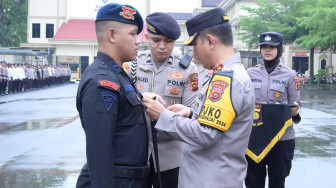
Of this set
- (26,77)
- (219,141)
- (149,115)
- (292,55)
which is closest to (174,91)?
(149,115)

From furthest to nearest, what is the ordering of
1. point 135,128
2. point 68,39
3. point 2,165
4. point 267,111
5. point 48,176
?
point 68,39 → point 2,165 → point 48,176 → point 267,111 → point 135,128

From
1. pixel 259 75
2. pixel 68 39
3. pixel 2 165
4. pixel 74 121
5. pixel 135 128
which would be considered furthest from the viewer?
pixel 68 39

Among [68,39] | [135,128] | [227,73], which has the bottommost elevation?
[135,128]

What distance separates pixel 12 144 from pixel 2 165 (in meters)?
1.92

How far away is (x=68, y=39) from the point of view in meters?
47.8

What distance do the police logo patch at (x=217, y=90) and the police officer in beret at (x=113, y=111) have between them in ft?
1.43

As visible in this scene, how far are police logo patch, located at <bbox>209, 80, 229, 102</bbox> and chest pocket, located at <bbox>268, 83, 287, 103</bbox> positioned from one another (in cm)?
228

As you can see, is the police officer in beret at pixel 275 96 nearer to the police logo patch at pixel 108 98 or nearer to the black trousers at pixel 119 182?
the black trousers at pixel 119 182

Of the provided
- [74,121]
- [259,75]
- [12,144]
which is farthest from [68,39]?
[259,75]

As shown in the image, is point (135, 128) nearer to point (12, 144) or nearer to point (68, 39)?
point (12, 144)

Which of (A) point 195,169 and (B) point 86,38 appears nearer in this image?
(A) point 195,169

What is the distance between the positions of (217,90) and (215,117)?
0.54 ft

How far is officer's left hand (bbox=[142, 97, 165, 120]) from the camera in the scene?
2652 mm

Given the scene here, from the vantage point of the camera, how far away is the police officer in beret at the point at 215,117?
2.51 m
